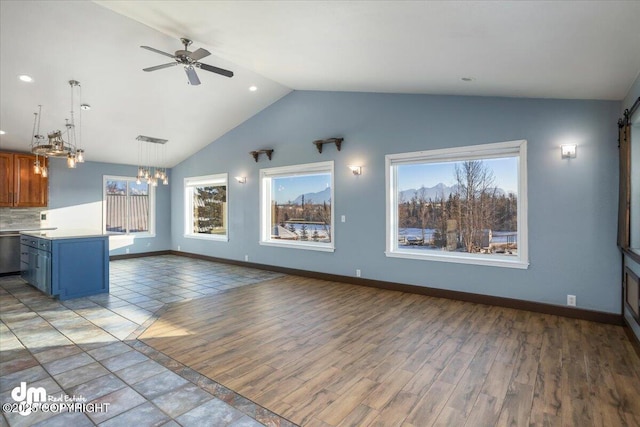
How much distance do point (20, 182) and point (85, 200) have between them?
4.54ft

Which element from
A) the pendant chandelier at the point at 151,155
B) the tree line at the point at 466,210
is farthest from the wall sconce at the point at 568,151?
the pendant chandelier at the point at 151,155

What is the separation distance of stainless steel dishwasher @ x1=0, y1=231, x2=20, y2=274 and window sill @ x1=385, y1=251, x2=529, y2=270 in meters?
7.69

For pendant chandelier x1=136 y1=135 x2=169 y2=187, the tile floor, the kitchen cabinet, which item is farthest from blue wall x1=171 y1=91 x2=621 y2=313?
the kitchen cabinet

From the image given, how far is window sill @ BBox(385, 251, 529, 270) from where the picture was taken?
176 inches

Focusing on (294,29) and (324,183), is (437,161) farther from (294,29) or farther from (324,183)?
(294,29)

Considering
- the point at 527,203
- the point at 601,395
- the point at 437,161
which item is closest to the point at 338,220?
the point at 437,161

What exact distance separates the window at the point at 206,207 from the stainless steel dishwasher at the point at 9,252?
3620 millimetres

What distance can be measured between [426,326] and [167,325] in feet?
10.1

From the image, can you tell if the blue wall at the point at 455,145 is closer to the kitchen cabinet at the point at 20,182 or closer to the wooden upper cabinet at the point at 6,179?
the kitchen cabinet at the point at 20,182

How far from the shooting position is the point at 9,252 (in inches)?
271

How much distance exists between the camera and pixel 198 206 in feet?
31.0

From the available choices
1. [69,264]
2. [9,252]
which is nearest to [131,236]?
[9,252]

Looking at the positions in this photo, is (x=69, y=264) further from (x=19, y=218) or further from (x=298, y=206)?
(x=298, y=206)

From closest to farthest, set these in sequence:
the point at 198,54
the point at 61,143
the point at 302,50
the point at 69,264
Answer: the point at 198,54 < the point at 302,50 < the point at 61,143 < the point at 69,264
